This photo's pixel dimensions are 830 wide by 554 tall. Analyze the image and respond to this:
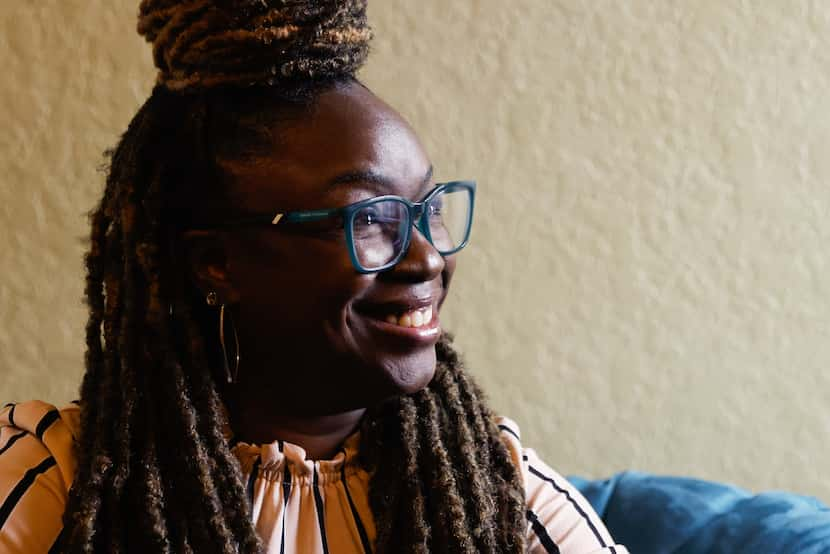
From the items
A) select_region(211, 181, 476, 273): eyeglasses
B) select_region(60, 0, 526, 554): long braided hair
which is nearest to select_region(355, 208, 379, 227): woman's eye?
select_region(211, 181, 476, 273): eyeglasses

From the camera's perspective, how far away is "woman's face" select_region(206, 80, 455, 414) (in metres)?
0.89

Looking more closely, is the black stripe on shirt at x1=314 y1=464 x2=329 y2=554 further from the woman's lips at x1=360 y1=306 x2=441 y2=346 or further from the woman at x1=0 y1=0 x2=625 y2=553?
the woman's lips at x1=360 y1=306 x2=441 y2=346

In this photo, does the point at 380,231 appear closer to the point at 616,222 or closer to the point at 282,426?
the point at 282,426

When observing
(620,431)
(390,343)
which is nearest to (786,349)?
(620,431)

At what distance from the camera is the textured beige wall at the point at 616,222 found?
1.39 meters

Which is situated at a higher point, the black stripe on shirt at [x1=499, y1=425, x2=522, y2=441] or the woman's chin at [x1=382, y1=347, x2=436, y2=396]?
the woman's chin at [x1=382, y1=347, x2=436, y2=396]

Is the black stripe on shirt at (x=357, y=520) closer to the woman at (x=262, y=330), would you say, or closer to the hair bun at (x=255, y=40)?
the woman at (x=262, y=330)

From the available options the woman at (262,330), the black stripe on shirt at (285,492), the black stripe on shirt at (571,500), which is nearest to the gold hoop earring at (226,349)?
the woman at (262,330)

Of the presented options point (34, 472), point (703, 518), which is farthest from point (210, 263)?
point (703, 518)

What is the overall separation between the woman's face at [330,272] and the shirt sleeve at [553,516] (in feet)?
0.65

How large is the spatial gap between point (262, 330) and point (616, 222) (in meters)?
0.70

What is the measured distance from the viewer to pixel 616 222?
4.78 feet

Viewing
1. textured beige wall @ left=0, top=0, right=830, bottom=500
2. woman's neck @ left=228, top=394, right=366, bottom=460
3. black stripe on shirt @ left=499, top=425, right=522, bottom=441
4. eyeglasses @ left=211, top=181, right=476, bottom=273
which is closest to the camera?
eyeglasses @ left=211, top=181, right=476, bottom=273

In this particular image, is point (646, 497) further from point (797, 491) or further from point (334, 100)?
point (334, 100)
